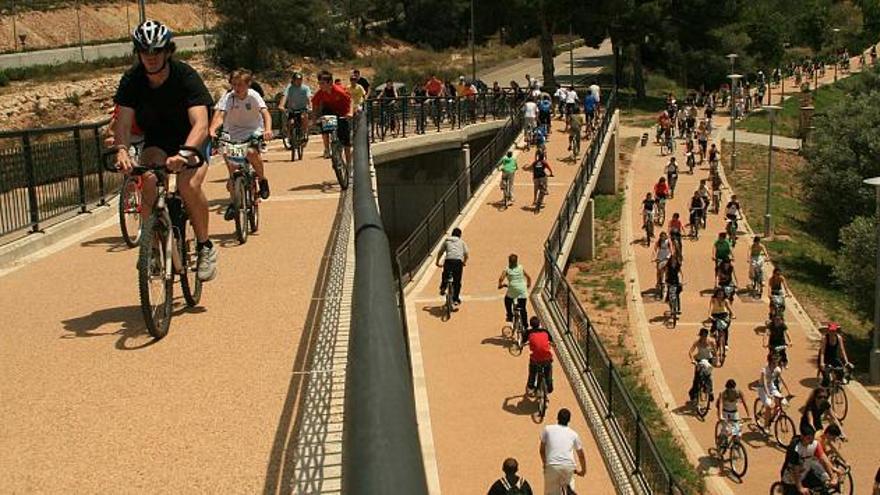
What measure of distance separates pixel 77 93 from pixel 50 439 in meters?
61.9

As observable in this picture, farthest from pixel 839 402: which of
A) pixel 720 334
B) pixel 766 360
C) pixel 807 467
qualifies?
pixel 807 467

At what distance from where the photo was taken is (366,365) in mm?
2838

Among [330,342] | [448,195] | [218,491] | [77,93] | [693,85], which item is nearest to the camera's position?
[218,491]

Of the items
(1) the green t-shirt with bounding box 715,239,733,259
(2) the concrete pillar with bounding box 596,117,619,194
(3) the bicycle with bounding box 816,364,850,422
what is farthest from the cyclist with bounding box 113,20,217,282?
(2) the concrete pillar with bounding box 596,117,619,194

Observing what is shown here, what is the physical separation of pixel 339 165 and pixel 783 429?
31.6 ft

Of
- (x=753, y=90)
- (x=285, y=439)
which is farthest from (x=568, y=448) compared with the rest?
(x=753, y=90)

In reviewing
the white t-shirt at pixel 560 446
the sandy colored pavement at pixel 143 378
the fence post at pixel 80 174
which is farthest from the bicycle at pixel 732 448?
the fence post at pixel 80 174

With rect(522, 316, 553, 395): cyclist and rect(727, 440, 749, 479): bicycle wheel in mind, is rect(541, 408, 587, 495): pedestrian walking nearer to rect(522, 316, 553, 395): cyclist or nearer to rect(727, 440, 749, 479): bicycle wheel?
rect(522, 316, 553, 395): cyclist

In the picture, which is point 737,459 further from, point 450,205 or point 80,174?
point 450,205

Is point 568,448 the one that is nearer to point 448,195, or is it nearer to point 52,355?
point 52,355

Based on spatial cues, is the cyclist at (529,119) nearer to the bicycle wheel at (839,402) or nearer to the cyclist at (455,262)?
the cyclist at (455,262)

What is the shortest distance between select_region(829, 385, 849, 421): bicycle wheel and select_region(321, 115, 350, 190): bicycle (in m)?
10.8

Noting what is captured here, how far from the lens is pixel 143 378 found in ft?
20.2

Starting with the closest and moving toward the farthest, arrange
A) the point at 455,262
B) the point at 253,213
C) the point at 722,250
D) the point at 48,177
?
1. the point at 253,213
2. the point at 48,177
3. the point at 455,262
4. the point at 722,250
